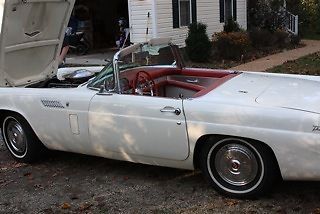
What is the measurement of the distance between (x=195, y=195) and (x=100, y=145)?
3.45ft

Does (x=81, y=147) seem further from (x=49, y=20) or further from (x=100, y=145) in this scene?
(x=49, y=20)

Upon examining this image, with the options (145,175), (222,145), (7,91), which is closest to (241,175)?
(222,145)

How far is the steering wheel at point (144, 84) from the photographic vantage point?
4.92 metres

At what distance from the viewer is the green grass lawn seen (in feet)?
36.2

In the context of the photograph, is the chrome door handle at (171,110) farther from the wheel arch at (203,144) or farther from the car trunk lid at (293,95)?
the car trunk lid at (293,95)

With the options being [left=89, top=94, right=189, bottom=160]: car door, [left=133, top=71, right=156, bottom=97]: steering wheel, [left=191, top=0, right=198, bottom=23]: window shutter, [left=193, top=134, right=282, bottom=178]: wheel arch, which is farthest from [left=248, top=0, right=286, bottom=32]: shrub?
[left=193, top=134, right=282, bottom=178]: wheel arch

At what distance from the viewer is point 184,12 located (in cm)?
1579

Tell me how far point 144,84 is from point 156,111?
2.70 feet

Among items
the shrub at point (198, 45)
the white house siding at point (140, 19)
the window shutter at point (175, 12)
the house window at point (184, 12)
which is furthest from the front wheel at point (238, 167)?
the house window at point (184, 12)

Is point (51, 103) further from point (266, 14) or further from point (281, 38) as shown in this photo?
point (266, 14)

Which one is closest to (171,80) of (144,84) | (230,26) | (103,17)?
(144,84)

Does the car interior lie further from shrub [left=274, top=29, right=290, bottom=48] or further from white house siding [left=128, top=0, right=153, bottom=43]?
shrub [left=274, top=29, right=290, bottom=48]

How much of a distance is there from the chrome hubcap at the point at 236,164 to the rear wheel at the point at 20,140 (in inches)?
86.4

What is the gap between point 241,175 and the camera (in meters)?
4.16
